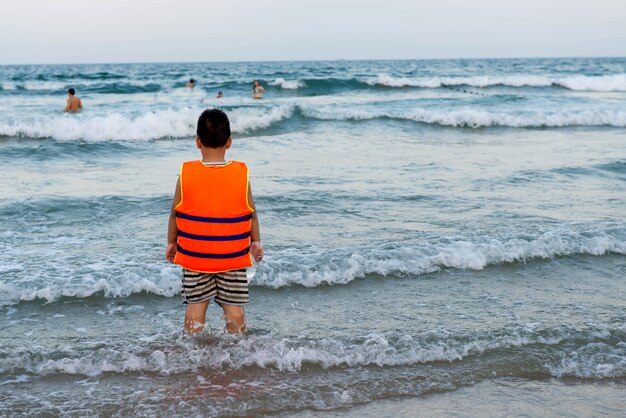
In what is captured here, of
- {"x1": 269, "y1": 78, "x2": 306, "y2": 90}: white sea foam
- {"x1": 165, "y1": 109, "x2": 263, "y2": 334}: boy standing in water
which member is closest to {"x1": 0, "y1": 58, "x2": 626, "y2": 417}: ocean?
{"x1": 165, "y1": 109, "x2": 263, "y2": 334}: boy standing in water

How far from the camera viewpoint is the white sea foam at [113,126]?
599 inches

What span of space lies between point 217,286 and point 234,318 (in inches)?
9.8

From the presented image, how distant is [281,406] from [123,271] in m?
2.38

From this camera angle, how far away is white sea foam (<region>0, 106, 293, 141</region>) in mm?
15211

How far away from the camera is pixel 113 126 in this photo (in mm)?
15648

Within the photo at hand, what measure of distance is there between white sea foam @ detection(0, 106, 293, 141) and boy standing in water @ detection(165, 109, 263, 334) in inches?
477

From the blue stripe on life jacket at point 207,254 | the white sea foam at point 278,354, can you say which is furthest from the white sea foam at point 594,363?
the blue stripe on life jacket at point 207,254

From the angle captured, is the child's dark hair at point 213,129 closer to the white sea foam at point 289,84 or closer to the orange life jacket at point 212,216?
the orange life jacket at point 212,216

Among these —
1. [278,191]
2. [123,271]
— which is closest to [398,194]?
[278,191]

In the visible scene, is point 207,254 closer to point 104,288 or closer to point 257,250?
point 257,250

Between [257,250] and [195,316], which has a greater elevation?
[257,250]

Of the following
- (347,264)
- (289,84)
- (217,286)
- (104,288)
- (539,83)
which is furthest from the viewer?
(539,83)

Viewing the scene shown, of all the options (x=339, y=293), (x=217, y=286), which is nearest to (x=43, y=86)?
(x=339, y=293)

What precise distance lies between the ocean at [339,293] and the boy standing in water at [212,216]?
1.99ft
